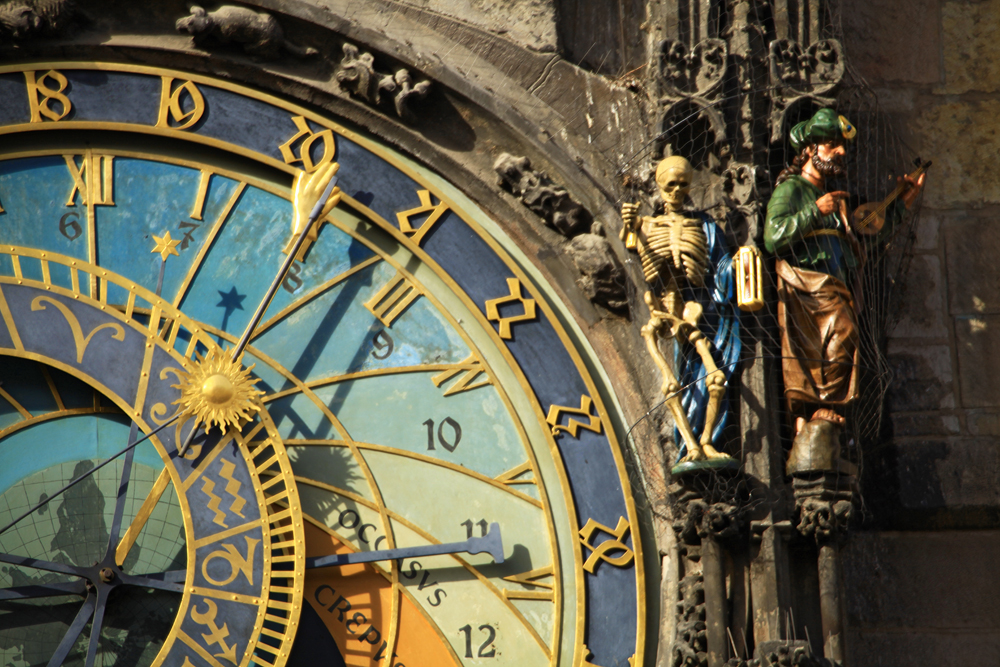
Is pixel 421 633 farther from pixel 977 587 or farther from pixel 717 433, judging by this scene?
pixel 977 587

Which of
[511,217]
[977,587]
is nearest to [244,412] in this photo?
[511,217]

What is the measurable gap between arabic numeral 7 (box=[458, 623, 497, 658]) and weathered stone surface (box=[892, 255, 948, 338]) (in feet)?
6.40

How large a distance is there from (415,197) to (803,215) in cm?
140

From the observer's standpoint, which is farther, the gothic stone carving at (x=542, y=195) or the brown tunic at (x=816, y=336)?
the gothic stone carving at (x=542, y=195)

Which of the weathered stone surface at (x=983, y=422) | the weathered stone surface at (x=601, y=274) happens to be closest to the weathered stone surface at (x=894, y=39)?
the weathered stone surface at (x=983, y=422)

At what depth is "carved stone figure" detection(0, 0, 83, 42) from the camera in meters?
6.31

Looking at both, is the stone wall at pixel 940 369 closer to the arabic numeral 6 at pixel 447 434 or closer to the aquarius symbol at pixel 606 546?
the aquarius symbol at pixel 606 546

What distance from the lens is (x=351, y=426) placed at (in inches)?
240

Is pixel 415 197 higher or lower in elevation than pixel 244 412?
higher

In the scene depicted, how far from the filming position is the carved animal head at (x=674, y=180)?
19.3ft

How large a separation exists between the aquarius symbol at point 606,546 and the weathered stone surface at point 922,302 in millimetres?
1442

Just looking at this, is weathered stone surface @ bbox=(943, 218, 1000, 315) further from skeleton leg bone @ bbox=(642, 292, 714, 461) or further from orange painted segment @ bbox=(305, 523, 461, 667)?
orange painted segment @ bbox=(305, 523, 461, 667)

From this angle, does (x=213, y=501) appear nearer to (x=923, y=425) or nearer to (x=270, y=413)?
(x=270, y=413)

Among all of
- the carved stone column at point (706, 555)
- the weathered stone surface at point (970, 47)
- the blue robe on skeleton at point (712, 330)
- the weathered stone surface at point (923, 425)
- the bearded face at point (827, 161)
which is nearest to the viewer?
the carved stone column at point (706, 555)
